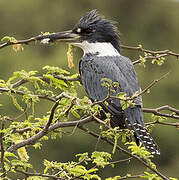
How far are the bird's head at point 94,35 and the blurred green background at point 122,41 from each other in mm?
9418

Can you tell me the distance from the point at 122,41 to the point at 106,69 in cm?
1399

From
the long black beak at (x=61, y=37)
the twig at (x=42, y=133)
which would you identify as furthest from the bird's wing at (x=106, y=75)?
the twig at (x=42, y=133)

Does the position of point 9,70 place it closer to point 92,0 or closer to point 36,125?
point 92,0

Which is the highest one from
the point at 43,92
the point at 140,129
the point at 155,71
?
the point at 43,92

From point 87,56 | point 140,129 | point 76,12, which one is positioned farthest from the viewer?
point 76,12

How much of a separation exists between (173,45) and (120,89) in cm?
1491

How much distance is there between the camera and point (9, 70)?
17469mm

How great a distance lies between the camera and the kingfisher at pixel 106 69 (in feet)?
15.1

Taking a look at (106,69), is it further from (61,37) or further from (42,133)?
(42,133)

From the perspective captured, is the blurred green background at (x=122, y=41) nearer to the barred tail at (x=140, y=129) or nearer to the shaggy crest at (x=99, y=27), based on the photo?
the shaggy crest at (x=99, y=27)

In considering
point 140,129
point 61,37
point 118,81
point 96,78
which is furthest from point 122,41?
point 140,129

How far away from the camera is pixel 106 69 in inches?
197

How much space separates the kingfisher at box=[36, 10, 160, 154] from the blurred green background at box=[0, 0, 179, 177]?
945cm

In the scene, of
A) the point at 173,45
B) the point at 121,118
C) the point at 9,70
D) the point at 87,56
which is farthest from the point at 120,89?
the point at 173,45
